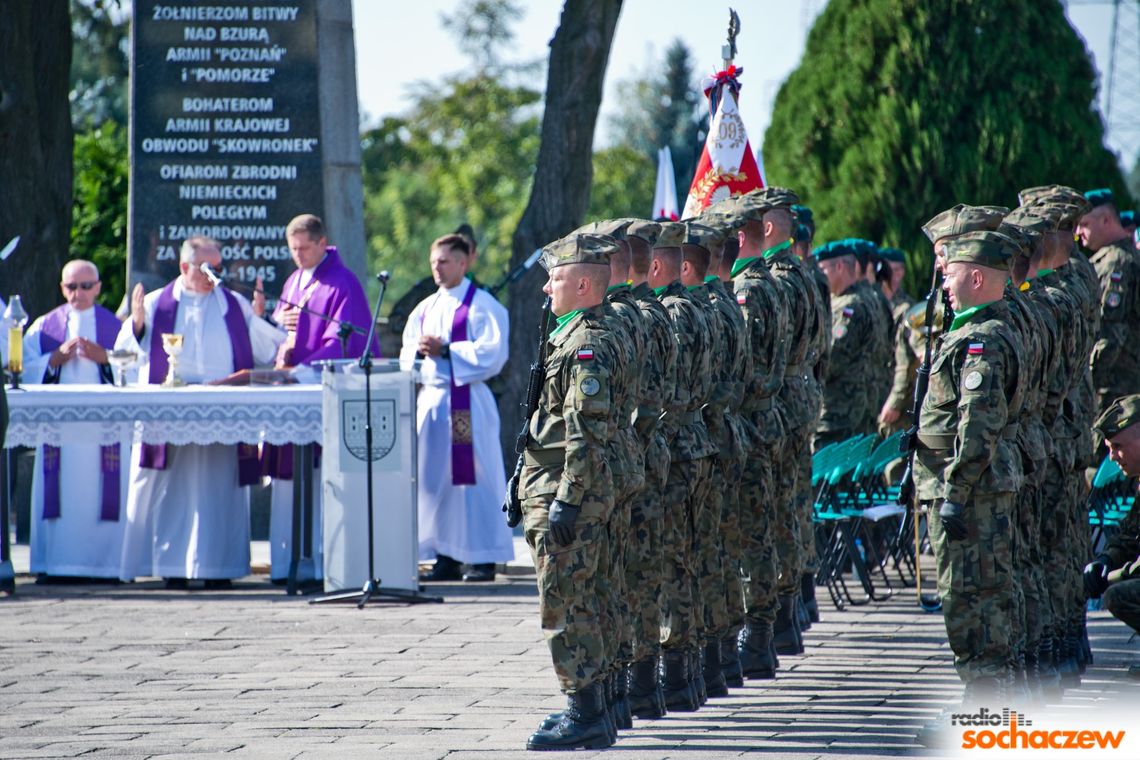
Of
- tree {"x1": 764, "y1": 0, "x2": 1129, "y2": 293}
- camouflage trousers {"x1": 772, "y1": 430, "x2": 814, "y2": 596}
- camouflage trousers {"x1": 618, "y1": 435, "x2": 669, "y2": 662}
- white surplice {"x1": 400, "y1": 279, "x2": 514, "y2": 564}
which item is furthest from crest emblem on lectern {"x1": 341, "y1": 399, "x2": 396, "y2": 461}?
tree {"x1": 764, "y1": 0, "x2": 1129, "y2": 293}

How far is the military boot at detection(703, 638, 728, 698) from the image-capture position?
8.73 m

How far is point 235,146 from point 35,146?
312 centimetres

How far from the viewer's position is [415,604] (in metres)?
11.8

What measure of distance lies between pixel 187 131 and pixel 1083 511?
8870 millimetres

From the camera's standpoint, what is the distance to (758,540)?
365 inches

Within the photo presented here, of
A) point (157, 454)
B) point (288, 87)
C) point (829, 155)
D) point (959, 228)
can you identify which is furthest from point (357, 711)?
point (829, 155)

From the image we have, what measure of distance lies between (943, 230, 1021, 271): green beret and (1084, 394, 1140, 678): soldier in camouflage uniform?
1532 millimetres

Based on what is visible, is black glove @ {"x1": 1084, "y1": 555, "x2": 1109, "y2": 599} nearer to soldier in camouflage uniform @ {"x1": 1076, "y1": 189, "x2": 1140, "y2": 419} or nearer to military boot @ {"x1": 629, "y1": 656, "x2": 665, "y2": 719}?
military boot @ {"x1": 629, "y1": 656, "x2": 665, "y2": 719}

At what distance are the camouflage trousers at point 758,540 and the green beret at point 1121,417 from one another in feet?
5.39

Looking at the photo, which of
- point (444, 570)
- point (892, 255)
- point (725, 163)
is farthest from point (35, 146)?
point (725, 163)

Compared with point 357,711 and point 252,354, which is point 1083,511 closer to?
point 357,711

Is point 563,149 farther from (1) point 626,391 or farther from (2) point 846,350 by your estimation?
(1) point 626,391

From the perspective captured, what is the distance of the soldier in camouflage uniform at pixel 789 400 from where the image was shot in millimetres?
9711

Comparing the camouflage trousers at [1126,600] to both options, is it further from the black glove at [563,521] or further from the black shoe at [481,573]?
the black shoe at [481,573]
